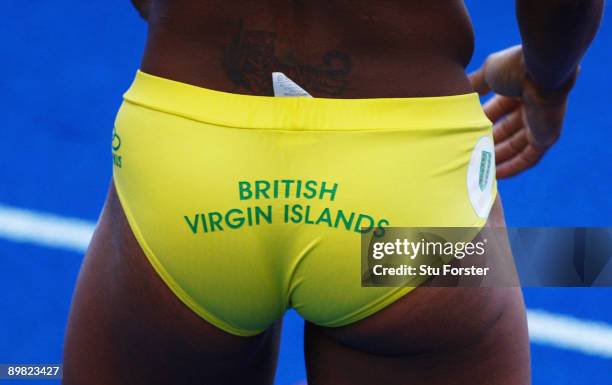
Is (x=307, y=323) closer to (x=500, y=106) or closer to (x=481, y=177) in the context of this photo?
(x=481, y=177)

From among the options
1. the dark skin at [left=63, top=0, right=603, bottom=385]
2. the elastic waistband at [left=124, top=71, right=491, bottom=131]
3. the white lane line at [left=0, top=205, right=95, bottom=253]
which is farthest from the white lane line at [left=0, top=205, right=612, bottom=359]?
the elastic waistband at [left=124, top=71, right=491, bottom=131]

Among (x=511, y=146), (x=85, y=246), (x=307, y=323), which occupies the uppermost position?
(x=85, y=246)

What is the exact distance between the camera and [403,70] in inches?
42.4

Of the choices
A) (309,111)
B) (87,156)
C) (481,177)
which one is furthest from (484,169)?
(87,156)

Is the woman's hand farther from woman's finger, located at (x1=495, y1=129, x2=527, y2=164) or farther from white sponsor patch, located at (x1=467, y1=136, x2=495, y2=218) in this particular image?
white sponsor patch, located at (x1=467, y1=136, x2=495, y2=218)

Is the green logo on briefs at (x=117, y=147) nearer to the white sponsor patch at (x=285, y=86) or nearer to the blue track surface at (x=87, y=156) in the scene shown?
the white sponsor patch at (x=285, y=86)

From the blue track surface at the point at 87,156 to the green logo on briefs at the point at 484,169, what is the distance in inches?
58.9

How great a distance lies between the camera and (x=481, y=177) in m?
1.12

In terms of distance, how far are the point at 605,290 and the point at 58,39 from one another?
212 centimetres

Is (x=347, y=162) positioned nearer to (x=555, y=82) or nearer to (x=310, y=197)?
(x=310, y=197)

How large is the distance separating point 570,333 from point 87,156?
5.27 feet

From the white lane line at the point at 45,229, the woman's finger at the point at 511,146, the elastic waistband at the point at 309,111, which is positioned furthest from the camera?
the white lane line at the point at 45,229

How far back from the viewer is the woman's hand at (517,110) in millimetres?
1318

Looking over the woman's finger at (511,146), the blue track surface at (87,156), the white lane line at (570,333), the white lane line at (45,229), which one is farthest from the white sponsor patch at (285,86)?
the white lane line at (45,229)
